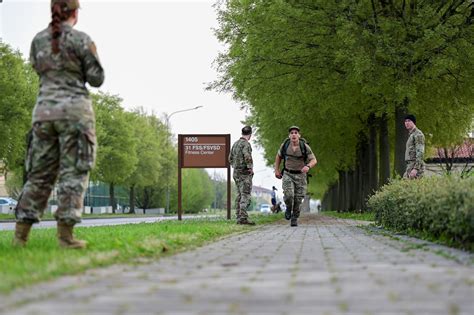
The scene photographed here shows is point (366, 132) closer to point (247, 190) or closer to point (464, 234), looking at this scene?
point (247, 190)

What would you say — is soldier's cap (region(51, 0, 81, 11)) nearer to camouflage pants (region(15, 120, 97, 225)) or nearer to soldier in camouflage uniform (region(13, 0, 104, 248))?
soldier in camouflage uniform (region(13, 0, 104, 248))

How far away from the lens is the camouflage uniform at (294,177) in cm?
1595

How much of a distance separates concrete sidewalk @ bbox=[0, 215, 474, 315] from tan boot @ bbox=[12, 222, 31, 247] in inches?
67.9

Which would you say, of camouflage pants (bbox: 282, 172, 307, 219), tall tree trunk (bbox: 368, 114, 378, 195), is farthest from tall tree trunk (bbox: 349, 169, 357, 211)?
camouflage pants (bbox: 282, 172, 307, 219)

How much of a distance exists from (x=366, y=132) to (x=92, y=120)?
2462cm

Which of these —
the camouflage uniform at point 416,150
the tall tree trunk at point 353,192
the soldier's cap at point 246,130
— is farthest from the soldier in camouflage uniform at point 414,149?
the tall tree trunk at point 353,192

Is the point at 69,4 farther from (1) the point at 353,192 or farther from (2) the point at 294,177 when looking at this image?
(1) the point at 353,192

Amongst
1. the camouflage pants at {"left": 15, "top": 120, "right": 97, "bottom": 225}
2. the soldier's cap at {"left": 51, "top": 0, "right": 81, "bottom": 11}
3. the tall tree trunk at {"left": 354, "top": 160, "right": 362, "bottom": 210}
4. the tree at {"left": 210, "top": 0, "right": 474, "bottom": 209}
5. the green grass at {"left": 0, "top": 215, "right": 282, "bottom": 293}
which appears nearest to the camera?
the green grass at {"left": 0, "top": 215, "right": 282, "bottom": 293}

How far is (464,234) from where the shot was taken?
7.80 meters

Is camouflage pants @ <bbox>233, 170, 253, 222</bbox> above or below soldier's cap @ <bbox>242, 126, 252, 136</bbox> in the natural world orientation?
below

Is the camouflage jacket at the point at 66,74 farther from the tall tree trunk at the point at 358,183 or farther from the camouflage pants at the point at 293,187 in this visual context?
the tall tree trunk at the point at 358,183

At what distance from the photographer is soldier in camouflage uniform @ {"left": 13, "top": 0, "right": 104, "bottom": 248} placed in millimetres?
→ 7363

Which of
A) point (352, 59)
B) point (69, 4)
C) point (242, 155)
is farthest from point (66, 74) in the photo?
point (352, 59)

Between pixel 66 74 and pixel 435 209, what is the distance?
4688 millimetres
